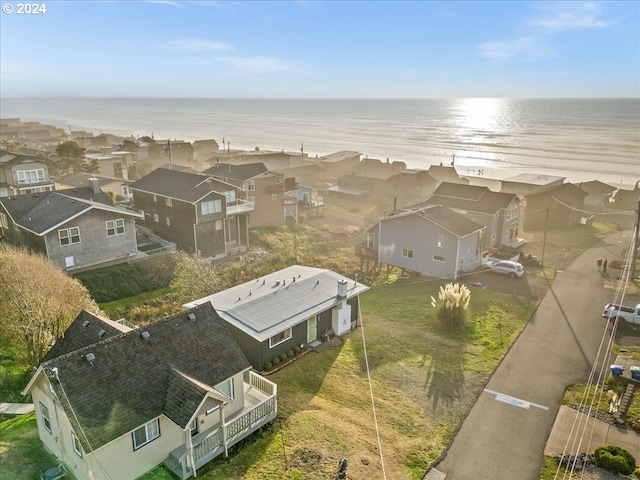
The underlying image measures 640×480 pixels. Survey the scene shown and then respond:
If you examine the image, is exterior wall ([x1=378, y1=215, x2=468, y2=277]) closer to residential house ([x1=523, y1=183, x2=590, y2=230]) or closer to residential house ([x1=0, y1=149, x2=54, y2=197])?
residential house ([x1=523, y1=183, x2=590, y2=230])

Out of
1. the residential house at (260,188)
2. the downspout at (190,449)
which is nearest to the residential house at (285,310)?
the downspout at (190,449)

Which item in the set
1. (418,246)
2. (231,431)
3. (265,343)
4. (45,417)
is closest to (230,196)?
(418,246)

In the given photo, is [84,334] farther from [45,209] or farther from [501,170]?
[501,170]

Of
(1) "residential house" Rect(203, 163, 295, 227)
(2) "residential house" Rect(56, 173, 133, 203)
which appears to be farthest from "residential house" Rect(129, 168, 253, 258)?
(2) "residential house" Rect(56, 173, 133, 203)

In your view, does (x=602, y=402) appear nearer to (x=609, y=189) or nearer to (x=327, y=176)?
(x=609, y=189)

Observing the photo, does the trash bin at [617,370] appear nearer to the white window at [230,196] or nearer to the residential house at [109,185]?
the white window at [230,196]
